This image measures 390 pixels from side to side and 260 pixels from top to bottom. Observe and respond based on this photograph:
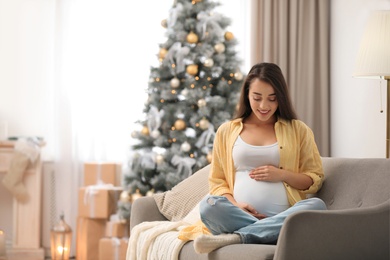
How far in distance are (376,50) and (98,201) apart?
2526 mm

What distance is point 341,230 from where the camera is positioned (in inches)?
115

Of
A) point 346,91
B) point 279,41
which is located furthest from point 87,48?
point 346,91

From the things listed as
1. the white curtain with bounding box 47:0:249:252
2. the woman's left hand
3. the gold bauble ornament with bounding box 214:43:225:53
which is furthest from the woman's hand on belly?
the white curtain with bounding box 47:0:249:252

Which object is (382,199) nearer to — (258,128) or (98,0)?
(258,128)

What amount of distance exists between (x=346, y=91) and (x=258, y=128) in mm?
2325

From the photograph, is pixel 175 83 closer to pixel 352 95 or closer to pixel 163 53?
pixel 163 53

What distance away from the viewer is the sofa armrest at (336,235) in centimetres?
278

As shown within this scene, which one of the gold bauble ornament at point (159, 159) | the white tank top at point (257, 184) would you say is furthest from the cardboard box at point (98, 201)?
the white tank top at point (257, 184)

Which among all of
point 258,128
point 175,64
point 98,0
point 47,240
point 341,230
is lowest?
point 47,240

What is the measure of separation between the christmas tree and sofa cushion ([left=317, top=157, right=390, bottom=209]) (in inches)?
78.0

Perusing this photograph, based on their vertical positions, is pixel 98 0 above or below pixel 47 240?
above

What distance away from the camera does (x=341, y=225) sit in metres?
2.91

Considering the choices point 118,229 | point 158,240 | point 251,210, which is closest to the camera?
point 251,210

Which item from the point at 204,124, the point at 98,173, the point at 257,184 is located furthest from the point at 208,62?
the point at 257,184
